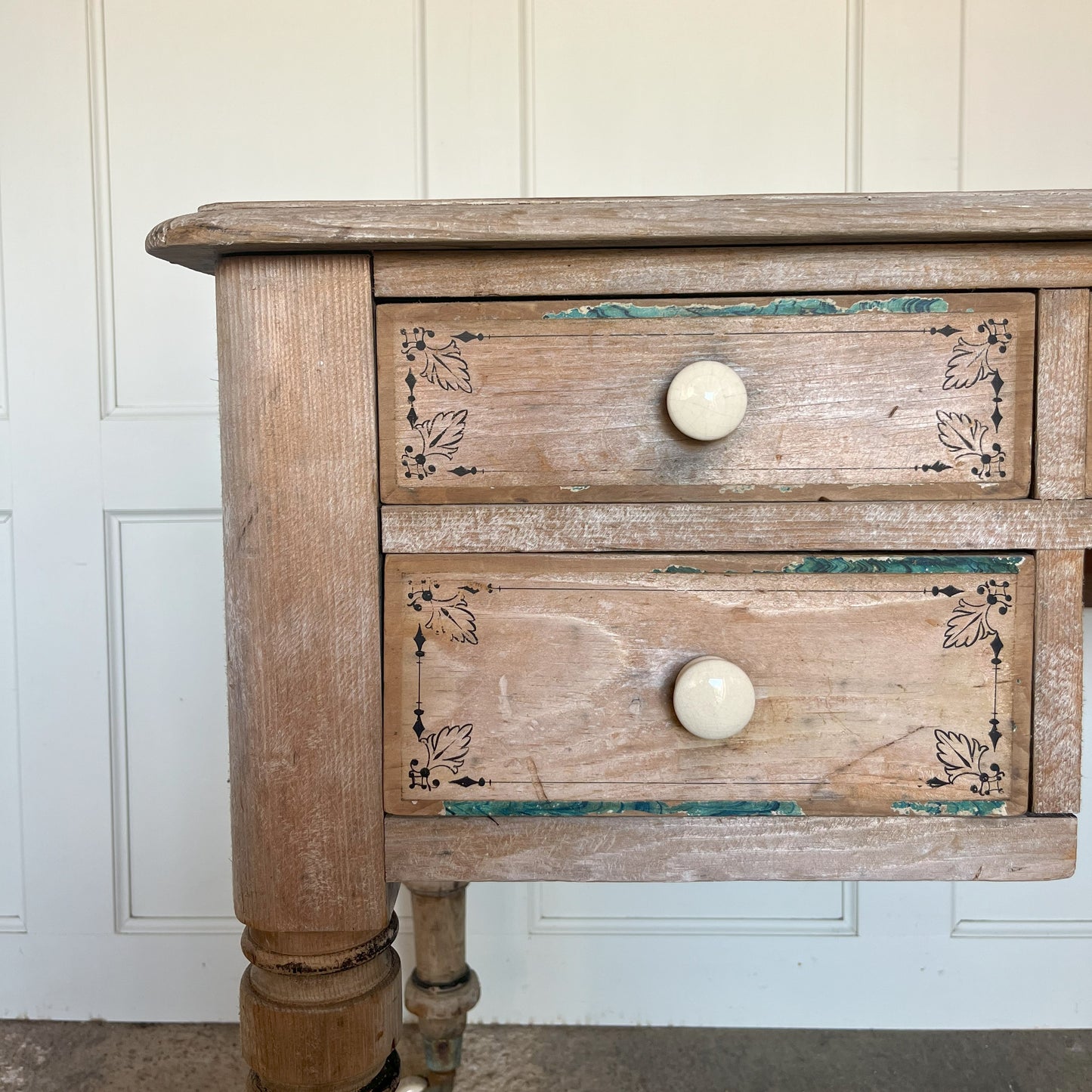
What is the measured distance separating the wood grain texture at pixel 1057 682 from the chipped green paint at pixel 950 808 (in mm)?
24

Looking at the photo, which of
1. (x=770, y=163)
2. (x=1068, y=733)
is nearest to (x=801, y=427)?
(x=1068, y=733)

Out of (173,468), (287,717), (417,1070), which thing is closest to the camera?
(287,717)

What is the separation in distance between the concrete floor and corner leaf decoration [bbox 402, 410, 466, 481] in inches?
31.3

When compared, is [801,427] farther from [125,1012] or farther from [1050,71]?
[125,1012]

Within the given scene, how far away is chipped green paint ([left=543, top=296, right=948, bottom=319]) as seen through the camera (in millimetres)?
491

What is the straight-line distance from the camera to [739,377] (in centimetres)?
49

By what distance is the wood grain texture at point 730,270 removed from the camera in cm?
49

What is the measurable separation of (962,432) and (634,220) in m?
0.23

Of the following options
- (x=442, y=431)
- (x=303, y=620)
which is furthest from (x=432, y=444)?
(x=303, y=620)

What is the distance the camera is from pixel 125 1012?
1.13m

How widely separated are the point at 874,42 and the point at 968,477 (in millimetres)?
809

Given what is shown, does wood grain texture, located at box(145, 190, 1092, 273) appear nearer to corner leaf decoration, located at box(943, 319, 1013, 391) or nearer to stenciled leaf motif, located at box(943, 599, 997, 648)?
corner leaf decoration, located at box(943, 319, 1013, 391)

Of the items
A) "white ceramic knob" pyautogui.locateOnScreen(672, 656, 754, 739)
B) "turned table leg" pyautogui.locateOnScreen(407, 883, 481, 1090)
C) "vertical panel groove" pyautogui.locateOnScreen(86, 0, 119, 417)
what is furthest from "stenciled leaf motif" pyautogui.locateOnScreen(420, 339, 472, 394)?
"vertical panel groove" pyautogui.locateOnScreen(86, 0, 119, 417)

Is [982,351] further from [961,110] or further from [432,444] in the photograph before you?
[961,110]
